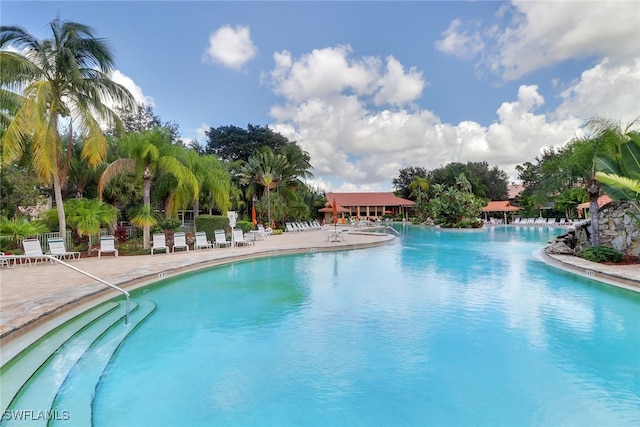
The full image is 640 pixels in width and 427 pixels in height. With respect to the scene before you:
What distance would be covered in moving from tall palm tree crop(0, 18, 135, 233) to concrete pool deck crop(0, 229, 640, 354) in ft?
12.1

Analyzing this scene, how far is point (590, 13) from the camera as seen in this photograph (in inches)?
465

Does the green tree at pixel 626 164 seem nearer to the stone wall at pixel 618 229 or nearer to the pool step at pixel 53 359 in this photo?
the stone wall at pixel 618 229

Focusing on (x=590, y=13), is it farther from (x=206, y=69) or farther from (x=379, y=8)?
(x=206, y=69)

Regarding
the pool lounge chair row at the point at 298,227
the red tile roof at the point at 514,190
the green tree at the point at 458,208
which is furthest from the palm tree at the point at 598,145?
the red tile roof at the point at 514,190

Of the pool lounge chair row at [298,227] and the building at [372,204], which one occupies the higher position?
the building at [372,204]

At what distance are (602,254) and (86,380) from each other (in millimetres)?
14619

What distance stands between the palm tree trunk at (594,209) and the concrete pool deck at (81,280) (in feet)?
3.52

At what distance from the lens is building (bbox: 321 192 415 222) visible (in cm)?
5644

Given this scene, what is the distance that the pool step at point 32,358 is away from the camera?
3.72 metres

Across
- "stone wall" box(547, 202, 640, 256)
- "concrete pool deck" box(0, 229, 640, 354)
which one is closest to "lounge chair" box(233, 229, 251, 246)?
"concrete pool deck" box(0, 229, 640, 354)

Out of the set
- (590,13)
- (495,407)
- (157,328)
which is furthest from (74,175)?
(590,13)

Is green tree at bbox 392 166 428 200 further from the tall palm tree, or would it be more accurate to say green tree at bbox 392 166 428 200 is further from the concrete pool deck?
the tall palm tree

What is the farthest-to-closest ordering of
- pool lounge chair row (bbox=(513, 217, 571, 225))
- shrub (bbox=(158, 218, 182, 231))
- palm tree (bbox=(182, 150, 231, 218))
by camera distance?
1. pool lounge chair row (bbox=(513, 217, 571, 225))
2. palm tree (bbox=(182, 150, 231, 218))
3. shrub (bbox=(158, 218, 182, 231))

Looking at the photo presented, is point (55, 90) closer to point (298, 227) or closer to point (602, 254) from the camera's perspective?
point (602, 254)
